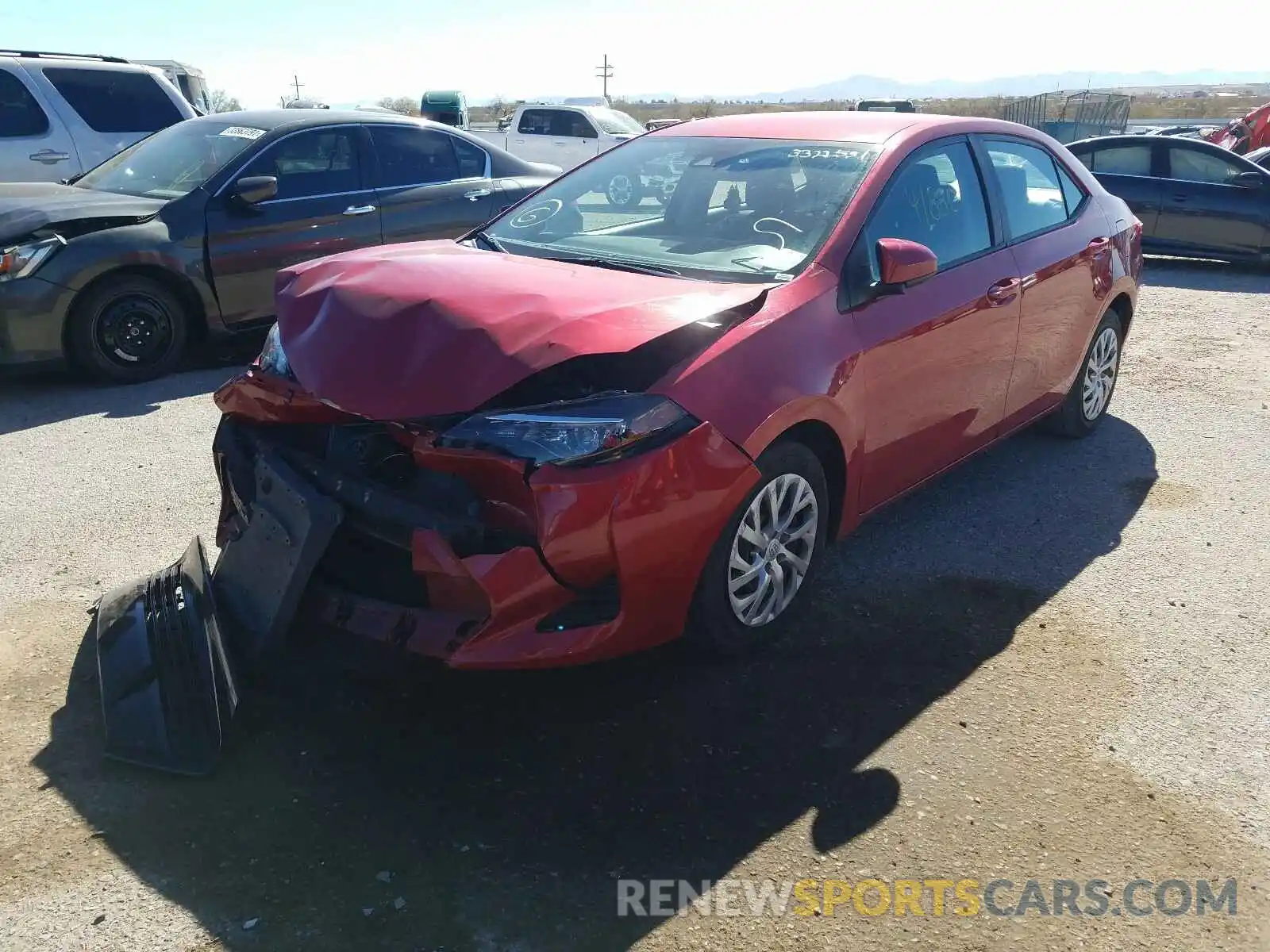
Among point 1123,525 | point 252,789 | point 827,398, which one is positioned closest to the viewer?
point 252,789

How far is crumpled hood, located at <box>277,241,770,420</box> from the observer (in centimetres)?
291

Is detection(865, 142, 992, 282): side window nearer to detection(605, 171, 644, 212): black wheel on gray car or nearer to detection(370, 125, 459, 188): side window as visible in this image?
detection(605, 171, 644, 212): black wheel on gray car

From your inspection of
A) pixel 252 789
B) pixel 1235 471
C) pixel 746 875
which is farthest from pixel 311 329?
pixel 1235 471

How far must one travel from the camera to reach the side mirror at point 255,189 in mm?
6691

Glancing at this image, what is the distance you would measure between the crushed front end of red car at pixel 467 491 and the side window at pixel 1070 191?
276cm

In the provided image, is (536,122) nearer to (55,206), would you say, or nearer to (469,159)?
(469,159)

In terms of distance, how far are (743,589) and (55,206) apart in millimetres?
5532

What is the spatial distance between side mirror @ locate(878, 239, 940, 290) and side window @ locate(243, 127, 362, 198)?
5014 mm

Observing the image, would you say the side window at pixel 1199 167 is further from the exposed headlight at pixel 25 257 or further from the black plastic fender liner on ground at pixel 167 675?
the black plastic fender liner on ground at pixel 167 675

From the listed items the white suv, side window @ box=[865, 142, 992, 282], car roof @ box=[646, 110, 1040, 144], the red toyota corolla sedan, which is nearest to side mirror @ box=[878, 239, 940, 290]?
the red toyota corolla sedan

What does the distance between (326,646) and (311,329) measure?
1.08 metres

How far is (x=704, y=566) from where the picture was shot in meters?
3.18

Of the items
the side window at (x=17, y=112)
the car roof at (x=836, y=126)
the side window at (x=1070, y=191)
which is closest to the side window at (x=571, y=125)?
the side window at (x=17, y=112)

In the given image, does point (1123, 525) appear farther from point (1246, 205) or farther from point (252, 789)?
point (1246, 205)
